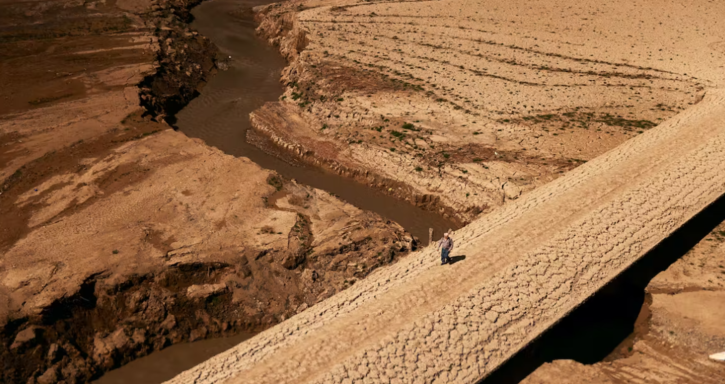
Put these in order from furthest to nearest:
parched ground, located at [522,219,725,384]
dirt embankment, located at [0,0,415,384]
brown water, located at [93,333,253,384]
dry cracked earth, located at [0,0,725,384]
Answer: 1. dirt embankment, located at [0,0,415,384]
2. brown water, located at [93,333,253,384]
3. dry cracked earth, located at [0,0,725,384]
4. parched ground, located at [522,219,725,384]

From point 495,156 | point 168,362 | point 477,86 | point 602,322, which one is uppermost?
point 477,86

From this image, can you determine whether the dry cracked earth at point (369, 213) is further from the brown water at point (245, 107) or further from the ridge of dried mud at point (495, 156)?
the brown water at point (245, 107)

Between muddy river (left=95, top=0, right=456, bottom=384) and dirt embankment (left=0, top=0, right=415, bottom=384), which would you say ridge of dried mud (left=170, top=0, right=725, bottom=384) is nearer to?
muddy river (left=95, top=0, right=456, bottom=384)

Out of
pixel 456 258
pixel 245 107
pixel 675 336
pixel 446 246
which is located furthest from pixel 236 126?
pixel 675 336

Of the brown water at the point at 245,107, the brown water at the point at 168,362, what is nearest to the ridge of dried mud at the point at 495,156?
the brown water at the point at 245,107

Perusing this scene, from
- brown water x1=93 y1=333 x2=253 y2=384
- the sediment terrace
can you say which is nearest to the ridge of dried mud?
the sediment terrace

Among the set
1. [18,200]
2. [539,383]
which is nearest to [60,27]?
[18,200]

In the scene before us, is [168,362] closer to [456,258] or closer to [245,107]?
[456,258]
